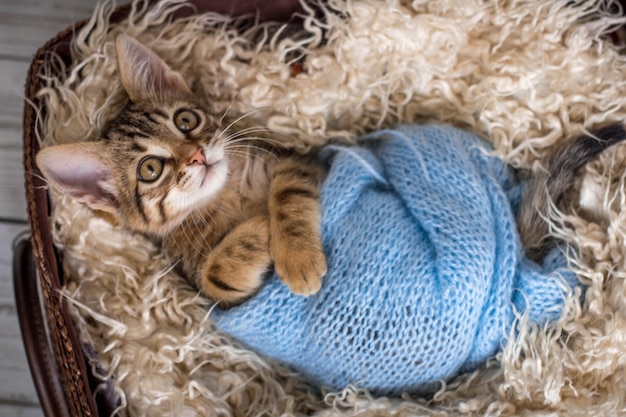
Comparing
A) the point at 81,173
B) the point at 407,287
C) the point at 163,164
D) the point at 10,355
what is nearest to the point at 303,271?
the point at 407,287

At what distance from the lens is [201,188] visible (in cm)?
116

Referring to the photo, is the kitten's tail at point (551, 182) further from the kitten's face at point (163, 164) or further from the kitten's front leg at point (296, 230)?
the kitten's face at point (163, 164)

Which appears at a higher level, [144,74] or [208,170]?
[144,74]

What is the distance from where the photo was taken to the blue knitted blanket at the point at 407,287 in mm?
1146

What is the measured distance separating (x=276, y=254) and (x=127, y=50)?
1.60 feet

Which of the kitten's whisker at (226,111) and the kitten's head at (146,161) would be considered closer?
the kitten's head at (146,161)

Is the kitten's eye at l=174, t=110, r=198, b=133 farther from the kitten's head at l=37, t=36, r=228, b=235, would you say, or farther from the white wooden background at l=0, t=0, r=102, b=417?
the white wooden background at l=0, t=0, r=102, b=417

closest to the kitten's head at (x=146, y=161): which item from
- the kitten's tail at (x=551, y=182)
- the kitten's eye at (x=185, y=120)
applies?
the kitten's eye at (x=185, y=120)

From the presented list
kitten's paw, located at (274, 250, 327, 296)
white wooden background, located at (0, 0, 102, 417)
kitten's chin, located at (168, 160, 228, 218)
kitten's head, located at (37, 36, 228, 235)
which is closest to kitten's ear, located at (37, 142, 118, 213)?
kitten's head, located at (37, 36, 228, 235)

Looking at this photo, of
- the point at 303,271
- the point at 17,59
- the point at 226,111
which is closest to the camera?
the point at 303,271

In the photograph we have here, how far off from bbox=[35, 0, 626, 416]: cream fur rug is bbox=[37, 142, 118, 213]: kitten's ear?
74 mm

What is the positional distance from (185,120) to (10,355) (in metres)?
0.85

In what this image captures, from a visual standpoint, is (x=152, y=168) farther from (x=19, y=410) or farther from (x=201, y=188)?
(x=19, y=410)

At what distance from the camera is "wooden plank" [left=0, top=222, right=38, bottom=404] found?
158 cm
